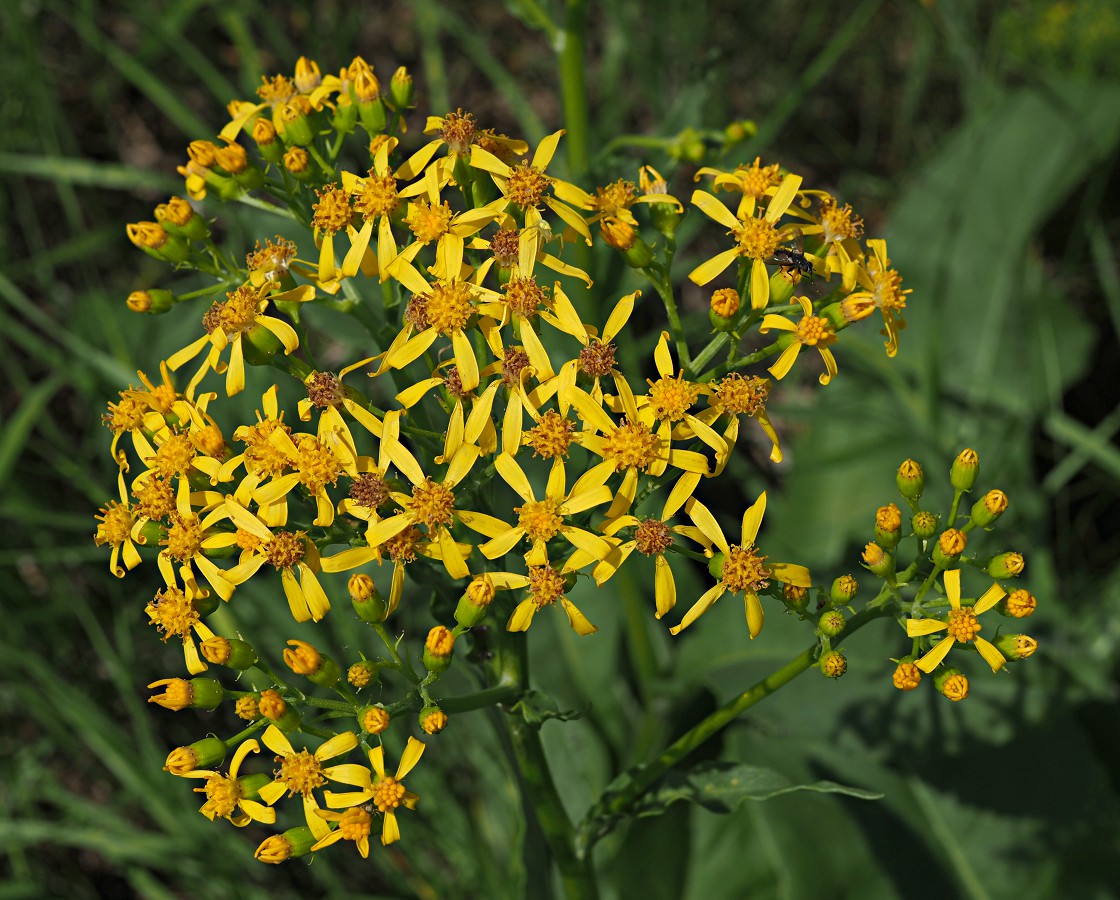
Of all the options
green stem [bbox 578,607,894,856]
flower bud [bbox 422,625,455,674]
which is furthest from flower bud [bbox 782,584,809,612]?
flower bud [bbox 422,625,455,674]

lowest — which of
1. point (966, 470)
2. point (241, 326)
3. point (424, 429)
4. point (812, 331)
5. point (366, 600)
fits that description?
point (966, 470)

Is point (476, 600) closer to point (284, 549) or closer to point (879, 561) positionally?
point (284, 549)

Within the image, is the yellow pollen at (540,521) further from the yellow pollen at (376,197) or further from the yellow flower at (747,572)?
the yellow pollen at (376,197)

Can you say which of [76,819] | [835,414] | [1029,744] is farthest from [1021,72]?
[76,819]

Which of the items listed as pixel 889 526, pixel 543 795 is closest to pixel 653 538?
pixel 889 526

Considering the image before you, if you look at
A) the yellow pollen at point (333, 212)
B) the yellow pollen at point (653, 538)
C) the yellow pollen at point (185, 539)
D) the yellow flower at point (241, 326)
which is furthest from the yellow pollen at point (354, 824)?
the yellow pollen at point (333, 212)

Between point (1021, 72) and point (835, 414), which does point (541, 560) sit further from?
point (1021, 72)
